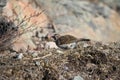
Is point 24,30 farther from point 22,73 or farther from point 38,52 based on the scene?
point 22,73

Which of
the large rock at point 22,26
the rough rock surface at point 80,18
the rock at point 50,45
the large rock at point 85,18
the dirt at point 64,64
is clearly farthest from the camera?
the large rock at point 85,18

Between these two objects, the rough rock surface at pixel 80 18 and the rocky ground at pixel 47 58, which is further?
the rough rock surface at pixel 80 18

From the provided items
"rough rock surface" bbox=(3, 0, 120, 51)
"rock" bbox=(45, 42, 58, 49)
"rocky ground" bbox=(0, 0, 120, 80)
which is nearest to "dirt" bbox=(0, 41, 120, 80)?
"rocky ground" bbox=(0, 0, 120, 80)

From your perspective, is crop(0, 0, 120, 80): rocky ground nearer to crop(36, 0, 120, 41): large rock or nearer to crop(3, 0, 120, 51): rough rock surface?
crop(3, 0, 120, 51): rough rock surface

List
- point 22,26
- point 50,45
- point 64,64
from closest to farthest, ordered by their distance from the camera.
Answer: point 64,64
point 22,26
point 50,45

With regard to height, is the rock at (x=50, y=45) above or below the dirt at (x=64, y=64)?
above

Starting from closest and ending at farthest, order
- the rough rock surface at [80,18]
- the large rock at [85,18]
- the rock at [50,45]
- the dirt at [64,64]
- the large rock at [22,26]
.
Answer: the dirt at [64,64], the large rock at [22,26], the rock at [50,45], the rough rock surface at [80,18], the large rock at [85,18]

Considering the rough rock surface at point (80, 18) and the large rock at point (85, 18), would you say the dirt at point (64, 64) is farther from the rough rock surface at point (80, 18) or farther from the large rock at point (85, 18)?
the large rock at point (85, 18)

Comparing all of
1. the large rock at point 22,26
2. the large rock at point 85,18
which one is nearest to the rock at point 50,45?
the large rock at point 22,26

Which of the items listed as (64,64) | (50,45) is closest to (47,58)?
(64,64)

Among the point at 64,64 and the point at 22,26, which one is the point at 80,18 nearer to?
the point at 22,26
